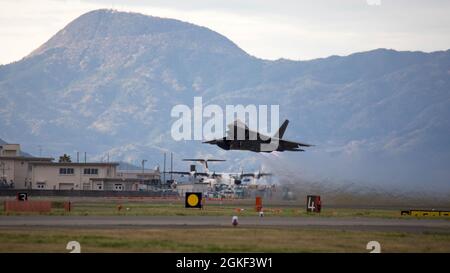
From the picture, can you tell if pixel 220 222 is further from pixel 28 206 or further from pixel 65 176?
pixel 65 176

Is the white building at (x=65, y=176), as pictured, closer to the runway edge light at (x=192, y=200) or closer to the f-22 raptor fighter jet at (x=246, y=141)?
the f-22 raptor fighter jet at (x=246, y=141)

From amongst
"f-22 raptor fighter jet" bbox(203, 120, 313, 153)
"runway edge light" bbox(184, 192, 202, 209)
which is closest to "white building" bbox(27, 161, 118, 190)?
"f-22 raptor fighter jet" bbox(203, 120, 313, 153)

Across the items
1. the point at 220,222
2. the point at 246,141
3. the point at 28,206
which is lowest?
the point at 220,222

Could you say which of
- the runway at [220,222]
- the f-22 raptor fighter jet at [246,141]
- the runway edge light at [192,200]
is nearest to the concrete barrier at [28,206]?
the runway at [220,222]

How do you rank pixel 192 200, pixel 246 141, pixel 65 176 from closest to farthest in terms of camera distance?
pixel 192 200
pixel 246 141
pixel 65 176

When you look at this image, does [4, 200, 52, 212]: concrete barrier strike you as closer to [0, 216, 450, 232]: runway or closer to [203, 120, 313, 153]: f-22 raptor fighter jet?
[0, 216, 450, 232]: runway

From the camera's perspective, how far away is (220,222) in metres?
55.1

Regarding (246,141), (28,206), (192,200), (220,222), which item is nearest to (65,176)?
(246,141)

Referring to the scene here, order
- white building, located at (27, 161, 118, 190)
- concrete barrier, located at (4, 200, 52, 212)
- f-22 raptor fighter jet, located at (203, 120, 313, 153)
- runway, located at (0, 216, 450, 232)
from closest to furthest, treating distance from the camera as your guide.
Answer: runway, located at (0, 216, 450, 232) < concrete barrier, located at (4, 200, 52, 212) < f-22 raptor fighter jet, located at (203, 120, 313, 153) < white building, located at (27, 161, 118, 190)

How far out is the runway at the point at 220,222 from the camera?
168ft

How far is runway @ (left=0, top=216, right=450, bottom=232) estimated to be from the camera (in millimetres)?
51219
